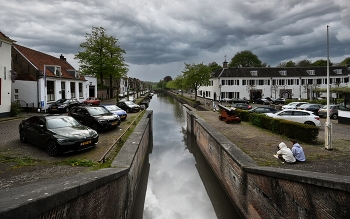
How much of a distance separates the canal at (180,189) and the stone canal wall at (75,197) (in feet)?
8.32

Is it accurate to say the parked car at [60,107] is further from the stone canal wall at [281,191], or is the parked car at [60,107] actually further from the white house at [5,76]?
the stone canal wall at [281,191]

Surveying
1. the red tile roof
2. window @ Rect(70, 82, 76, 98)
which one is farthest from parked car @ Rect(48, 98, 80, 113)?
window @ Rect(70, 82, 76, 98)

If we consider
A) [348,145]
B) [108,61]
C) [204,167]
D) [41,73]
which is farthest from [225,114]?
[108,61]

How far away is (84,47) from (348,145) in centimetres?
4325

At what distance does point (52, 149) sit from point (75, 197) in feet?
16.4

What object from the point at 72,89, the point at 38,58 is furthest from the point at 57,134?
the point at 72,89

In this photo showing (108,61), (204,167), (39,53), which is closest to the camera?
(204,167)

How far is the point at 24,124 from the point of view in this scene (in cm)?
1044

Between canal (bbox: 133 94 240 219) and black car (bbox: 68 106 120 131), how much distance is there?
373 centimetres

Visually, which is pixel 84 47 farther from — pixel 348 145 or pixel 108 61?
pixel 348 145

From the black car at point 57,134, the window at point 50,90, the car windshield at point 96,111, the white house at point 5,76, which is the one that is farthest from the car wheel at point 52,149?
the window at point 50,90

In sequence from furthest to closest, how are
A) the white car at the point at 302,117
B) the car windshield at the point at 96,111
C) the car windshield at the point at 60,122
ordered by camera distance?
the white car at the point at 302,117 < the car windshield at the point at 96,111 < the car windshield at the point at 60,122

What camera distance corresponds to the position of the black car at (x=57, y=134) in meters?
8.41

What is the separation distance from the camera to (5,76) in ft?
61.7
